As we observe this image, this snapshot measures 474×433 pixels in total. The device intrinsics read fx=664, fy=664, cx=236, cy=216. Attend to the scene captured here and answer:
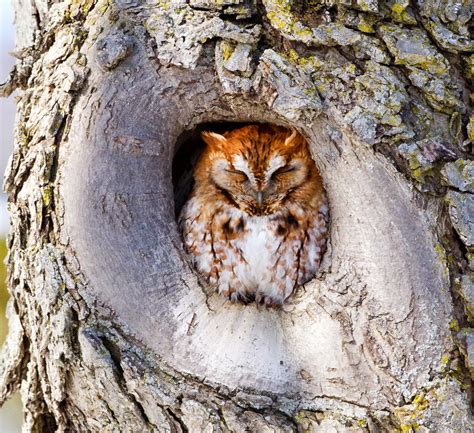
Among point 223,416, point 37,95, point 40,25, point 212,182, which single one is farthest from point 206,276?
point 40,25

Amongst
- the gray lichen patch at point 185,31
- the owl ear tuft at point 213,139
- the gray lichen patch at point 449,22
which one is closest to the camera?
the gray lichen patch at point 449,22

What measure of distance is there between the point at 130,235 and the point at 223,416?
1.96 ft

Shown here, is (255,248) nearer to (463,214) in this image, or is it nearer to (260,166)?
(260,166)

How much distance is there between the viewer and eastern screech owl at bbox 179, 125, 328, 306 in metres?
2.40

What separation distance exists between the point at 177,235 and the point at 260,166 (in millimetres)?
454

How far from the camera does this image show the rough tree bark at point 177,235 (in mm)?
1759

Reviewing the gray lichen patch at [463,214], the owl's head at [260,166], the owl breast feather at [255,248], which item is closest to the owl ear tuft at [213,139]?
the owl's head at [260,166]

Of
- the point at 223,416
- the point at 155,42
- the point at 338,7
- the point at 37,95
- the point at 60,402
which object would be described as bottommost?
the point at 60,402

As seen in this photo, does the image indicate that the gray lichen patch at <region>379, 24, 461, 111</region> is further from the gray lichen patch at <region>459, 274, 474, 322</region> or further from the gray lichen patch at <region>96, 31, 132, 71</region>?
the gray lichen patch at <region>96, 31, 132, 71</region>

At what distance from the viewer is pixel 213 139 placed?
253 centimetres

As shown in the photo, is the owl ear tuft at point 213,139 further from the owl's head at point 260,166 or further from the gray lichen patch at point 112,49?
the gray lichen patch at point 112,49

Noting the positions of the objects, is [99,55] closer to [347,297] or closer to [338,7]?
[338,7]

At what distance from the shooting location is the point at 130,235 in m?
2.00

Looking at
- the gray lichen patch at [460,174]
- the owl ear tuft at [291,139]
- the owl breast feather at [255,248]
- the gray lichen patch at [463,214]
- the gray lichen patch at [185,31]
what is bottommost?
the owl breast feather at [255,248]
